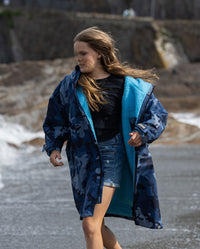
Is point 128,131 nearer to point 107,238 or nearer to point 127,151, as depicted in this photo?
point 127,151

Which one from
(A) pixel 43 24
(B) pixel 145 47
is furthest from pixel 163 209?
(A) pixel 43 24

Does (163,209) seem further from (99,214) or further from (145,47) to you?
(145,47)

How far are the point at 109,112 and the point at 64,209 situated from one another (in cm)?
266

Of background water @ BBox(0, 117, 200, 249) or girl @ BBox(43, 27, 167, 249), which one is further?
background water @ BBox(0, 117, 200, 249)

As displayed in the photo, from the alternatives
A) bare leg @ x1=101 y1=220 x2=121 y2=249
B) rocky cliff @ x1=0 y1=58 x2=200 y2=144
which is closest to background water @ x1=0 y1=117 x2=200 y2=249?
bare leg @ x1=101 y1=220 x2=121 y2=249

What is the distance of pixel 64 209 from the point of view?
221 inches

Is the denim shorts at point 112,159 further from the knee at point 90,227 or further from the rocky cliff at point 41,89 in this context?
the rocky cliff at point 41,89

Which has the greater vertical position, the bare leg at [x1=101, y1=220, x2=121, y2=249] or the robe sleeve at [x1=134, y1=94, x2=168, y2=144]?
the robe sleeve at [x1=134, y1=94, x2=168, y2=144]

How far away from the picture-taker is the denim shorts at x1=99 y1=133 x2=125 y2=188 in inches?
124

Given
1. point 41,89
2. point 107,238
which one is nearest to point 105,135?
point 107,238

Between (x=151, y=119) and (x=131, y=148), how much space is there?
224 millimetres

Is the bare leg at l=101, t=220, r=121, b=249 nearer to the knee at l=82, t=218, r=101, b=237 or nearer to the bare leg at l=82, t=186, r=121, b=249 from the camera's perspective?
the bare leg at l=82, t=186, r=121, b=249

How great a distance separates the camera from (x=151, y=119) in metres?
3.13

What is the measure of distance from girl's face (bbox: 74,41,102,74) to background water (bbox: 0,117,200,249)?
1.76 meters
